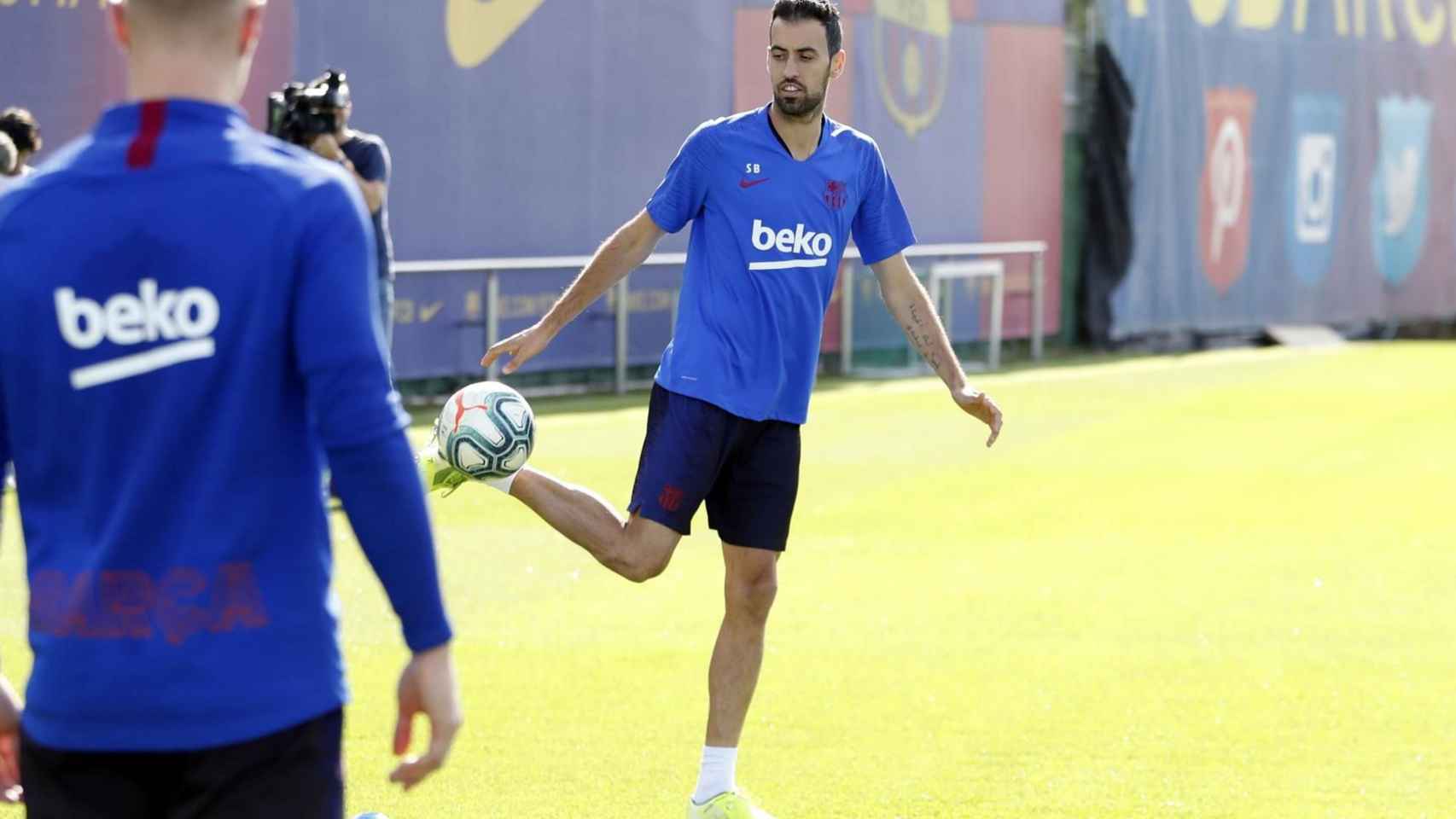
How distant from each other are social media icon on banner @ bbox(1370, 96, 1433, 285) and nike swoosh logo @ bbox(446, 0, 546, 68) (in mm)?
16755

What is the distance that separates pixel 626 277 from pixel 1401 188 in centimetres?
1923

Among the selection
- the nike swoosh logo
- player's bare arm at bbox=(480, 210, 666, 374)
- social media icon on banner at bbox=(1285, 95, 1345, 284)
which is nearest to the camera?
player's bare arm at bbox=(480, 210, 666, 374)

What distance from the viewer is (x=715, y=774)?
19.3ft

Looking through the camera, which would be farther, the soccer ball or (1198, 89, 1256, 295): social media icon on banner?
(1198, 89, 1256, 295): social media icon on banner

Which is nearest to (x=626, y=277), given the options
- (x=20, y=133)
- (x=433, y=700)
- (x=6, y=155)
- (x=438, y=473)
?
(x=20, y=133)

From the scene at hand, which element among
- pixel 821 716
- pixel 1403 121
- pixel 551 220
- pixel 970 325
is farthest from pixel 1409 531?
pixel 1403 121

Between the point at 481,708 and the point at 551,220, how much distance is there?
12145 mm

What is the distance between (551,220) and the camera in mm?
19188

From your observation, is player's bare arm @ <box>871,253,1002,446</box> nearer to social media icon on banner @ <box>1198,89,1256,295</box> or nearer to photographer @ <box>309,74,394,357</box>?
photographer @ <box>309,74,394,357</box>

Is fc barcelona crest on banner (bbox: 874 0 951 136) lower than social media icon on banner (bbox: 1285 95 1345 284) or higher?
higher

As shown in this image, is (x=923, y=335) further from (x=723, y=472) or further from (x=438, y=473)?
(x=438, y=473)

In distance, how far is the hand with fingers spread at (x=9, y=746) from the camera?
10.4 ft

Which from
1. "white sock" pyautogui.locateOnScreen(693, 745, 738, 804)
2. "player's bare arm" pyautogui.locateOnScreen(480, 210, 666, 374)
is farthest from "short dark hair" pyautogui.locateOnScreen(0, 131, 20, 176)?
"white sock" pyautogui.locateOnScreen(693, 745, 738, 804)

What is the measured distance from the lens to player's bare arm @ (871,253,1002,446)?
6.43m
